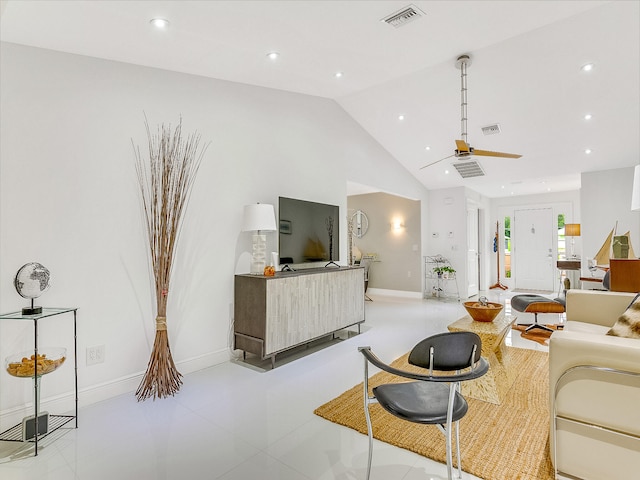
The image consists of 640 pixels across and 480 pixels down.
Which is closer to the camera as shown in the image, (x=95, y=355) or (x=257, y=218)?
(x=95, y=355)

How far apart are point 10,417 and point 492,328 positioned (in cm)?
341

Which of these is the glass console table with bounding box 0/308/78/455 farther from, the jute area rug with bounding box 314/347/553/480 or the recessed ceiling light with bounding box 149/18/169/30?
the recessed ceiling light with bounding box 149/18/169/30

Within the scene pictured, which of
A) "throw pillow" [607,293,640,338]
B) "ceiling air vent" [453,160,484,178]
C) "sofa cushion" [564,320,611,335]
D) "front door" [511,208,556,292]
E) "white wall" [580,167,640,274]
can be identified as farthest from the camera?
"front door" [511,208,556,292]

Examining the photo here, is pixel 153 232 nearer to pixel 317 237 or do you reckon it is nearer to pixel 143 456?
pixel 143 456

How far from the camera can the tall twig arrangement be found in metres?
2.66

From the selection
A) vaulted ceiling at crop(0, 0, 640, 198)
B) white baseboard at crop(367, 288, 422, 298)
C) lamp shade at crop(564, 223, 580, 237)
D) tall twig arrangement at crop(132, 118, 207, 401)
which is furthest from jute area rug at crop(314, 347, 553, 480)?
lamp shade at crop(564, 223, 580, 237)

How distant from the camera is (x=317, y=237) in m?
4.39

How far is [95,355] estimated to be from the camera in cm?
255

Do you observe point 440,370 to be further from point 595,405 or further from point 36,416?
point 36,416

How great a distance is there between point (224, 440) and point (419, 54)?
3.55 metres

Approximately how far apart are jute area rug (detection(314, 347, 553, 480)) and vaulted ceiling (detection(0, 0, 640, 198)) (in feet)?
9.29

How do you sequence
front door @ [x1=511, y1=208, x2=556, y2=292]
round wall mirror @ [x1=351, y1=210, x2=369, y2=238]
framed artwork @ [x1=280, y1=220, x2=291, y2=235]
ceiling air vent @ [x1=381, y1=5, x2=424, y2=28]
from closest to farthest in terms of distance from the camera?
1. ceiling air vent @ [x1=381, y1=5, x2=424, y2=28]
2. framed artwork @ [x1=280, y1=220, x2=291, y2=235]
3. round wall mirror @ [x1=351, y1=210, x2=369, y2=238]
4. front door @ [x1=511, y1=208, x2=556, y2=292]

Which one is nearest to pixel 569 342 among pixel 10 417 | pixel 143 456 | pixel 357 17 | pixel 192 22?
pixel 143 456

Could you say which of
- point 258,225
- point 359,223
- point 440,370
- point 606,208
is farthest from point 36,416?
point 606,208
